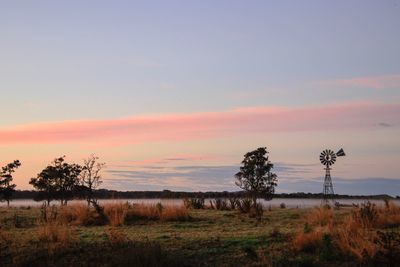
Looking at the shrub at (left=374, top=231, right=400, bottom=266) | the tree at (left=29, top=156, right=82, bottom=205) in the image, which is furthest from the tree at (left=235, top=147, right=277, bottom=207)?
the shrub at (left=374, top=231, right=400, bottom=266)

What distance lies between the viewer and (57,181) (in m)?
54.6

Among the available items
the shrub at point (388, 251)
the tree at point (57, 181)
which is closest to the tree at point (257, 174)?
the tree at point (57, 181)

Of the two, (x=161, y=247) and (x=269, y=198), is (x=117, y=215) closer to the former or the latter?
(x=161, y=247)

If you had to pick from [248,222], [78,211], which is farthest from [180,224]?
[78,211]

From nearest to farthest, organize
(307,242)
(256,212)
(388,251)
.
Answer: (388,251), (307,242), (256,212)

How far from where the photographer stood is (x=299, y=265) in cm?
1412

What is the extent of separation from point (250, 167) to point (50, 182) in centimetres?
1790

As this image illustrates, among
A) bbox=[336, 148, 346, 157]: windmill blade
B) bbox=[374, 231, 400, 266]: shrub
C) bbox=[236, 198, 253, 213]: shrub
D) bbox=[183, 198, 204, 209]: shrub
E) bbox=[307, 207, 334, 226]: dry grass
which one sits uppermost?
bbox=[336, 148, 346, 157]: windmill blade

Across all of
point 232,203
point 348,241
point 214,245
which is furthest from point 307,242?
point 232,203

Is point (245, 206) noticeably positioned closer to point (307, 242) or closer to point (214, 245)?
point (214, 245)

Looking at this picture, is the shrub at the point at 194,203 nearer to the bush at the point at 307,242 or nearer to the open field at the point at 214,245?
the open field at the point at 214,245

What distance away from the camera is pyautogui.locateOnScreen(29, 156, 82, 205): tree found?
178 feet

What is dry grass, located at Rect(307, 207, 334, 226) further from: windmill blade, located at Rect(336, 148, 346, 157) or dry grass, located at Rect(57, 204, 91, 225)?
windmill blade, located at Rect(336, 148, 346, 157)

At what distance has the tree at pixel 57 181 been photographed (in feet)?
178
